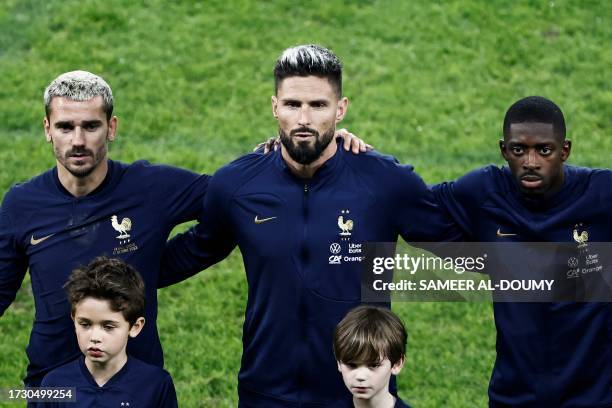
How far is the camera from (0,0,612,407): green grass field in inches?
552

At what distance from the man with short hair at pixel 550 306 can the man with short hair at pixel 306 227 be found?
0.64 metres

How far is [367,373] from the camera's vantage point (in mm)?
6367

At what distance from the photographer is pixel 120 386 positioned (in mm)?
6715

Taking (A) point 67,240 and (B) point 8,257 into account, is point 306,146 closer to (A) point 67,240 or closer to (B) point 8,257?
(A) point 67,240

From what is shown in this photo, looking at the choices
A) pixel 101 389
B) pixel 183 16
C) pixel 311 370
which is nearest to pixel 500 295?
pixel 311 370

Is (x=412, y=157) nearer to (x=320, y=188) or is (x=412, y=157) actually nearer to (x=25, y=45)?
(x=25, y=45)

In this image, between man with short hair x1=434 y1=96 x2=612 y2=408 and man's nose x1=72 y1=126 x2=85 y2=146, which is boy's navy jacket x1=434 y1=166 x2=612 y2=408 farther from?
man's nose x1=72 y1=126 x2=85 y2=146

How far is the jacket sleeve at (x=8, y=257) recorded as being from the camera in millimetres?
7211

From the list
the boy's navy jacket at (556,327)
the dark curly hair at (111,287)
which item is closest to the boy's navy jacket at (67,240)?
the dark curly hair at (111,287)

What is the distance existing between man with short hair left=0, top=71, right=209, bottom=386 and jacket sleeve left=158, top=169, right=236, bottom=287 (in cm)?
19

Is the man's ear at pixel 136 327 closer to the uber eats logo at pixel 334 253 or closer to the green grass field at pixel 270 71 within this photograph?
the uber eats logo at pixel 334 253

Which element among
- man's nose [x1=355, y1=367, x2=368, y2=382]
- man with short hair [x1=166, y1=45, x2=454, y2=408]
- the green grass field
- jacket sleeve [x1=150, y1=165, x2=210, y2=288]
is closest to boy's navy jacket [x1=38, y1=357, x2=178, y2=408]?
man with short hair [x1=166, y1=45, x2=454, y2=408]

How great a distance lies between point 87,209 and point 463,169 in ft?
23.6

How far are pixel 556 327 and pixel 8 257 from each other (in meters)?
3.10
